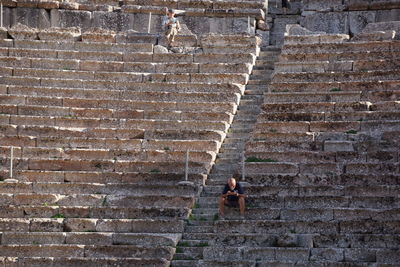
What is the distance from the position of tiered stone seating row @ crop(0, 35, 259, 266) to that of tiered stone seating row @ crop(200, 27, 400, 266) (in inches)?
34.4

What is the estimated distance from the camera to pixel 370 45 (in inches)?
899

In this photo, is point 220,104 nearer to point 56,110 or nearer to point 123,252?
point 56,110

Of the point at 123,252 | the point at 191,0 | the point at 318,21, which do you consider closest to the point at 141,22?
the point at 191,0

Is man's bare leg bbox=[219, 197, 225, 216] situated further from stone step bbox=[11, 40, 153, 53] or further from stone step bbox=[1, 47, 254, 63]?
stone step bbox=[11, 40, 153, 53]

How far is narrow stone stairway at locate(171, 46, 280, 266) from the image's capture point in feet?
58.2

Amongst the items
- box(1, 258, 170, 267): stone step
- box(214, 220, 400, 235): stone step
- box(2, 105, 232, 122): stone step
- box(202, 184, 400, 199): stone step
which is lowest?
box(1, 258, 170, 267): stone step

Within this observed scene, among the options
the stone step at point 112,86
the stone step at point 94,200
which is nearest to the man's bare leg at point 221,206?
the stone step at point 94,200

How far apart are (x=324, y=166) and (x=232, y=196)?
5.95 feet

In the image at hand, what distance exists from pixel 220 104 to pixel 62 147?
296 cm

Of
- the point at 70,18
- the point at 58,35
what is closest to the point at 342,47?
the point at 58,35

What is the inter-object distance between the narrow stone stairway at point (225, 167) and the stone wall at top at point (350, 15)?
1.55m

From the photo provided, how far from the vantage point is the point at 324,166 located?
760 inches

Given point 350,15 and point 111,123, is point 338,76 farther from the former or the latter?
point 111,123

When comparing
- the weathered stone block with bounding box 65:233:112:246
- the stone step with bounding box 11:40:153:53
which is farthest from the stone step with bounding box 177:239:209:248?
the stone step with bounding box 11:40:153:53
